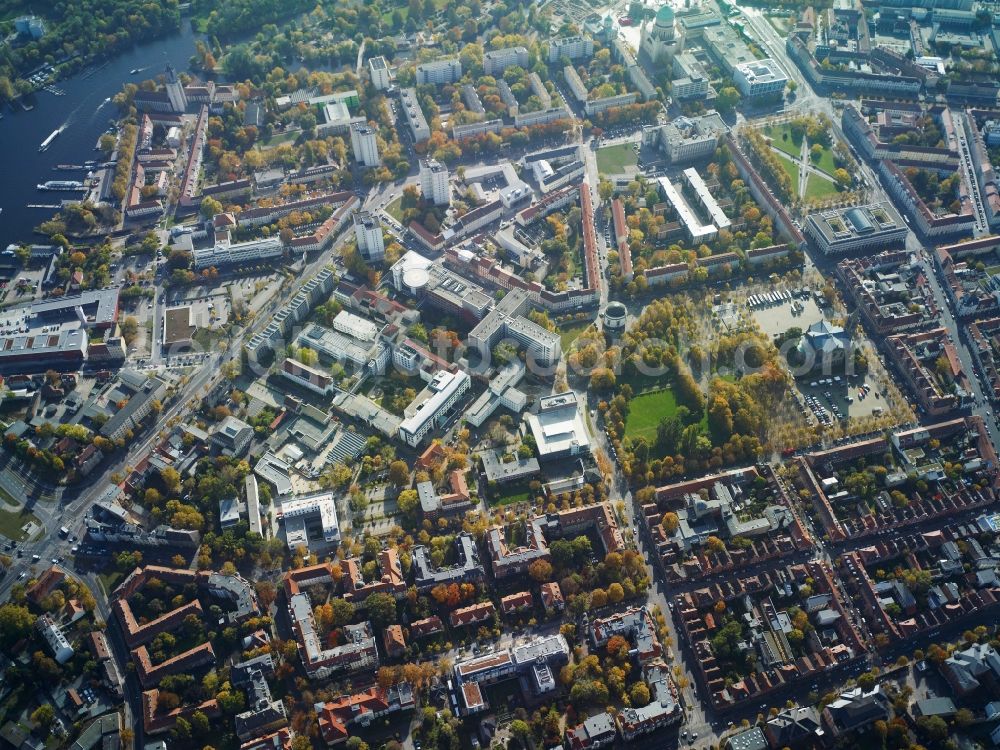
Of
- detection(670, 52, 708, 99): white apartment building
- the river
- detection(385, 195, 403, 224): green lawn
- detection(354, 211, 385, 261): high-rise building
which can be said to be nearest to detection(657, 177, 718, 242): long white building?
detection(670, 52, 708, 99): white apartment building

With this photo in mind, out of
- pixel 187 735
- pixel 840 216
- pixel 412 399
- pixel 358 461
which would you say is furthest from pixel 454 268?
pixel 187 735

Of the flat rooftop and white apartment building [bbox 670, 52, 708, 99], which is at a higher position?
white apartment building [bbox 670, 52, 708, 99]

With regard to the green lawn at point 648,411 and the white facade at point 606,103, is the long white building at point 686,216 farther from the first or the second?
the green lawn at point 648,411

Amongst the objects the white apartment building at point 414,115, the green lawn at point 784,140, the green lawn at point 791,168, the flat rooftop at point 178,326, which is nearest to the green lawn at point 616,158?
the green lawn at point 791,168

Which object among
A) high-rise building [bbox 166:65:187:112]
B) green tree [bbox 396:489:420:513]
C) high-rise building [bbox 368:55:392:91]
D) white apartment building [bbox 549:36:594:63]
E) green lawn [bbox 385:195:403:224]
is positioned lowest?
green tree [bbox 396:489:420:513]

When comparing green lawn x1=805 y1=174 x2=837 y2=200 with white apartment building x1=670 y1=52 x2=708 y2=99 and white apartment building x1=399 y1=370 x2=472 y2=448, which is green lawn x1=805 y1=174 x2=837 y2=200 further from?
white apartment building x1=399 y1=370 x2=472 y2=448

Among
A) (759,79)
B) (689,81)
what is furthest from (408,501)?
(759,79)
